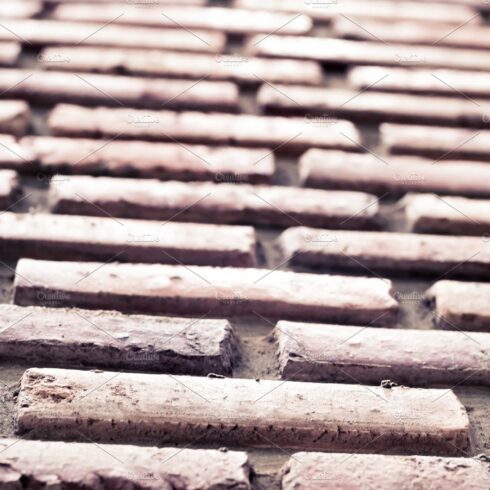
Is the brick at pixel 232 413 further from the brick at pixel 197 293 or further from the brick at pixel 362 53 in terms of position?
the brick at pixel 362 53

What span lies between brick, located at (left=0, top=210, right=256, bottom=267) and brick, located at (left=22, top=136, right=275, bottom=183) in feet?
0.49

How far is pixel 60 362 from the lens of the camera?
115 cm

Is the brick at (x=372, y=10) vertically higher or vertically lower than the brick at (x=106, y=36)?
higher

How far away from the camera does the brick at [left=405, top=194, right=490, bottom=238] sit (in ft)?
4.66

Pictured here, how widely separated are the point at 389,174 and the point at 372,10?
21.9 inches

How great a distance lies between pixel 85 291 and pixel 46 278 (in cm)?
7

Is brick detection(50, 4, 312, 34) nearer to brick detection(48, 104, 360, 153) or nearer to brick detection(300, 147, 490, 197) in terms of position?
brick detection(48, 104, 360, 153)

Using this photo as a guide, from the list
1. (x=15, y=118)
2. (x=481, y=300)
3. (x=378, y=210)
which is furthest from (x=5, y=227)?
(x=481, y=300)

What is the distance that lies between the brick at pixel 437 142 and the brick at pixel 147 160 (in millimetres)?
282

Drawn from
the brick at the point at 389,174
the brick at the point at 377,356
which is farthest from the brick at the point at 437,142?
the brick at the point at 377,356

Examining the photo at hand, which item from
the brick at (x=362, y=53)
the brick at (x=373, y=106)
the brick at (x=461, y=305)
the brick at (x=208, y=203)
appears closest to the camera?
the brick at (x=461, y=305)

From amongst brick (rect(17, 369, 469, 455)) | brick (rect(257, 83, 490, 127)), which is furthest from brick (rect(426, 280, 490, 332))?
brick (rect(257, 83, 490, 127))

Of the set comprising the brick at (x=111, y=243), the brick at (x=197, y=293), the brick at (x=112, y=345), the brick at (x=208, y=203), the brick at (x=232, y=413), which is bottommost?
the brick at (x=232, y=413)

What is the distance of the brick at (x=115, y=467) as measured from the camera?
0.96 metres
